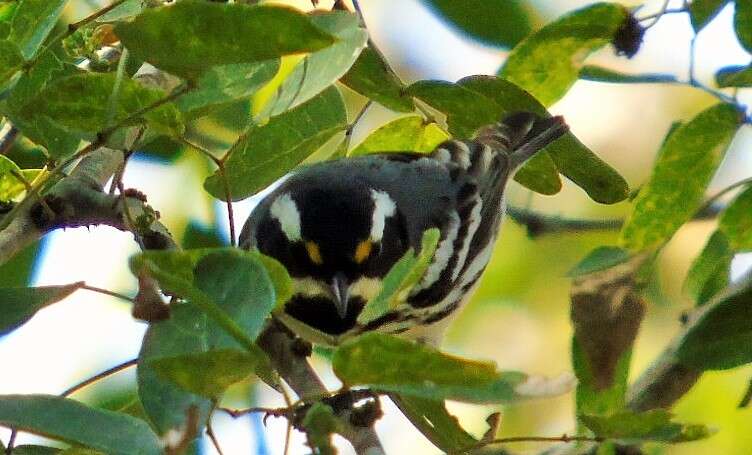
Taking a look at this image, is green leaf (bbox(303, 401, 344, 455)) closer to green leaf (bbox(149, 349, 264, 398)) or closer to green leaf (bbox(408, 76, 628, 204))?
green leaf (bbox(149, 349, 264, 398))

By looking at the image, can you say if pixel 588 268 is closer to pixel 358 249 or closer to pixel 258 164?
pixel 258 164

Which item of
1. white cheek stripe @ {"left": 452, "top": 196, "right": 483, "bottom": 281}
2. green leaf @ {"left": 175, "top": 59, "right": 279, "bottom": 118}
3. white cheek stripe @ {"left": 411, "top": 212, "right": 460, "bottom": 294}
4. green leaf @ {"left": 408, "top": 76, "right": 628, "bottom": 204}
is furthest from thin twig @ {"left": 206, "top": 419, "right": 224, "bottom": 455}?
white cheek stripe @ {"left": 452, "top": 196, "right": 483, "bottom": 281}

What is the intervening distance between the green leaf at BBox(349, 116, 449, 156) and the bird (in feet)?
0.25

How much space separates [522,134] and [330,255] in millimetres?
745

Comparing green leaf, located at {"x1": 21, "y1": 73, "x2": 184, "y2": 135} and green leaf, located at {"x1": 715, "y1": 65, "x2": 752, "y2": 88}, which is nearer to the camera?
green leaf, located at {"x1": 21, "y1": 73, "x2": 184, "y2": 135}

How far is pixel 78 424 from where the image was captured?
1.28 meters

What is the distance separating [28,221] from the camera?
6.22 feet

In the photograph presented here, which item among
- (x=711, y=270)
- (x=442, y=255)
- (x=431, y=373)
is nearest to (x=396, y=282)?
(x=431, y=373)

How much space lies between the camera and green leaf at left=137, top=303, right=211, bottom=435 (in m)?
1.25

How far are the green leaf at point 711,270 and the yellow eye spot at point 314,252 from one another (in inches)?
31.2

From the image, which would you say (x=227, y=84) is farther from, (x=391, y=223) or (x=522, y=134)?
(x=522, y=134)

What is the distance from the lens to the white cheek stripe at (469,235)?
2913 mm

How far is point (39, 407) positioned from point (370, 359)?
374 mm

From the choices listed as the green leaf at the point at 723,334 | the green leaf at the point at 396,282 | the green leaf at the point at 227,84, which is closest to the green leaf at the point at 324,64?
the green leaf at the point at 227,84
